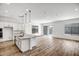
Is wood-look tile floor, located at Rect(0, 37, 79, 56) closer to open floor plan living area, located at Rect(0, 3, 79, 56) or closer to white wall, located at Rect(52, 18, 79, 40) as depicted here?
open floor plan living area, located at Rect(0, 3, 79, 56)

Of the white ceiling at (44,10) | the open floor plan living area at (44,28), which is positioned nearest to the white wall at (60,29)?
the open floor plan living area at (44,28)

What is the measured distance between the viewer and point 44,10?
1864 millimetres

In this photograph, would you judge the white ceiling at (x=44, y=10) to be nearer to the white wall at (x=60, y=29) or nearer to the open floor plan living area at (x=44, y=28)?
the open floor plan living area at (x=44, y=28)

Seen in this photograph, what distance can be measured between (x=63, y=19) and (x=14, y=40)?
5.53 feet

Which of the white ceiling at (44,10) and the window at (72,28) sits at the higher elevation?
the white ceiling at (44,10)

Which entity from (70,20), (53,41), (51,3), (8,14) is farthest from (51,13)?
(8,14)

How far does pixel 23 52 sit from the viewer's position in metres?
1.79

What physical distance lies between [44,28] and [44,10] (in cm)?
53

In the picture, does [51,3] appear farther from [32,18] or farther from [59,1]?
[32,18]

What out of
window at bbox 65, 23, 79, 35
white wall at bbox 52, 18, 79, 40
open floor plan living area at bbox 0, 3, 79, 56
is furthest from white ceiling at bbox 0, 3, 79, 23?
window at bbox 65, 23, 79, 35

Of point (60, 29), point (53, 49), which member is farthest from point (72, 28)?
point (53, 49)

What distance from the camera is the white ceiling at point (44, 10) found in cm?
172

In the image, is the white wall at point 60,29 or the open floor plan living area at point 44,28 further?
the white wall at point 60,29

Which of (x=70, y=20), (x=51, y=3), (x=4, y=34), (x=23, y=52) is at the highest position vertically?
(x=51, y=3)
